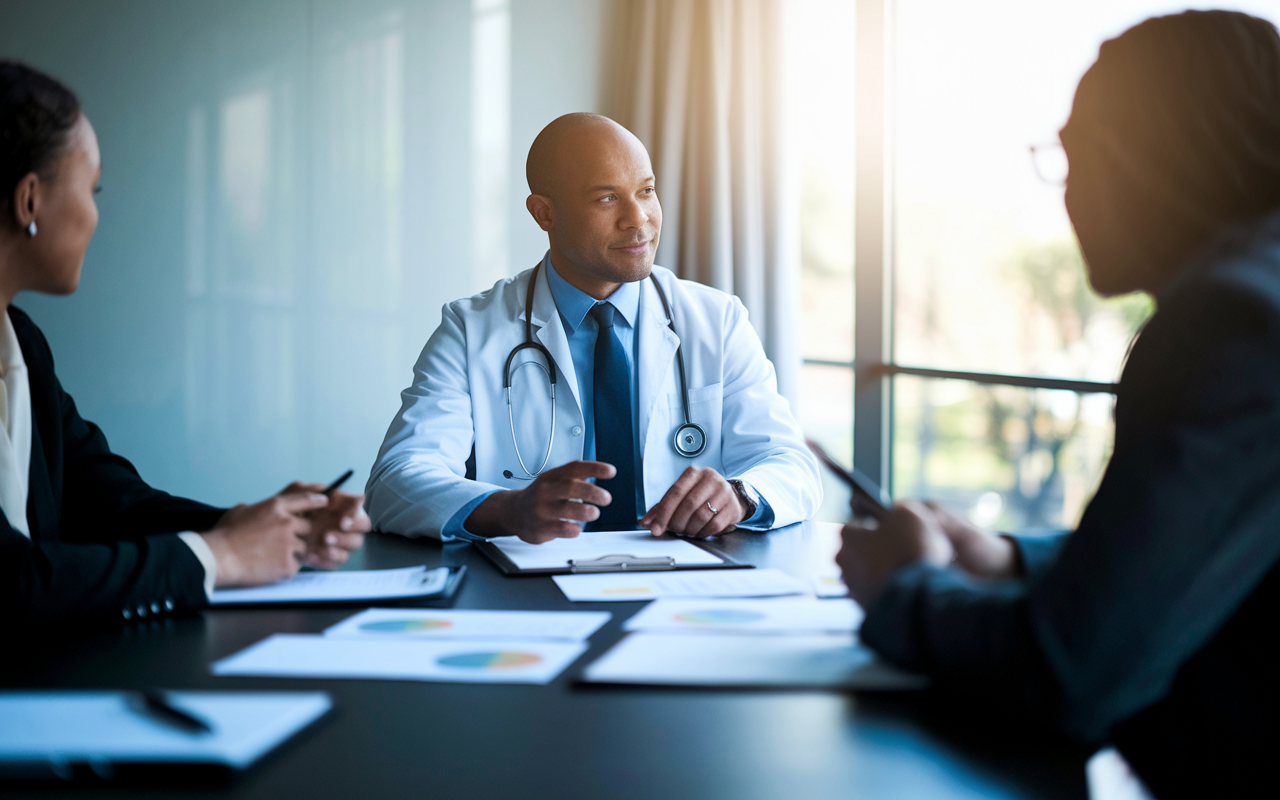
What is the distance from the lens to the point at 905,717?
0.80 metres

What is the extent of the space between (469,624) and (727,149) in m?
3.22

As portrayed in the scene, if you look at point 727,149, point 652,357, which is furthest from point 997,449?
point 652,357

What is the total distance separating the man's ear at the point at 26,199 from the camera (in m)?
1.28

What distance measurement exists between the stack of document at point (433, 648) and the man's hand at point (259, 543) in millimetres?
189

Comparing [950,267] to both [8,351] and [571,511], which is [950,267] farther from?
[8,351]

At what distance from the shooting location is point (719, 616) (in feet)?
3.53

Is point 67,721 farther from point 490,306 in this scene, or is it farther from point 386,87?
point 386,87

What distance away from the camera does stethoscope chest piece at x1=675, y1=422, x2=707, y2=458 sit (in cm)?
211

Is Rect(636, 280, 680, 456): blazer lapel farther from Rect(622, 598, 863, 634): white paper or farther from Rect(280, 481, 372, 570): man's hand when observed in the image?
Rect(622, 598, 863, 634): white paper

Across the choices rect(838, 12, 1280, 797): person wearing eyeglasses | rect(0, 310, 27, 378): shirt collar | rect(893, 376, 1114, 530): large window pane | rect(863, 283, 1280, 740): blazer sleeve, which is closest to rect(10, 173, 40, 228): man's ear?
rect(0, 310, 27, 378): shirt collar

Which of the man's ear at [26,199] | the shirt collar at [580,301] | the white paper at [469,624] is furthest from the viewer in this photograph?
the shirt collar at [580,301]

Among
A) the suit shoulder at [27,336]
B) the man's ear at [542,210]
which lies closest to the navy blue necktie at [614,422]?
the man's ear at [542,210]

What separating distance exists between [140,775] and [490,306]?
1.66 m

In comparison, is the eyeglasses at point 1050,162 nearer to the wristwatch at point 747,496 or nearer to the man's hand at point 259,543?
the wristwatch at point 747,496
